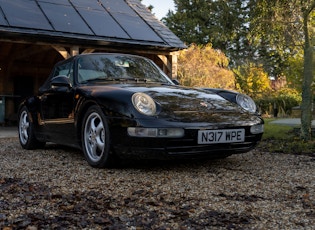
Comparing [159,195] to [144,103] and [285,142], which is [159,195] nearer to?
[144,103]

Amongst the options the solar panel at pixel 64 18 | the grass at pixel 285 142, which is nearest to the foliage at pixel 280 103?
the solar panel at pixel 64 18

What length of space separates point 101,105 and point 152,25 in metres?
8.53

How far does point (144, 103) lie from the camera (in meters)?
3.68

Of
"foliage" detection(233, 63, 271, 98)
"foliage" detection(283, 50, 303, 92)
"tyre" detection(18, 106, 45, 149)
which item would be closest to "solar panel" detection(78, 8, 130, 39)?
"tyre" detection(18, 106, 45, 149)

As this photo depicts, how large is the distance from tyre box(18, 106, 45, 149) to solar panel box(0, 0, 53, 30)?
13.5 feet

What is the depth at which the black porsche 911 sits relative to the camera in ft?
11.7

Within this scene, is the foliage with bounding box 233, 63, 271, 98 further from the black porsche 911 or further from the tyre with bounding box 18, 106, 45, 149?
the black porsche 911

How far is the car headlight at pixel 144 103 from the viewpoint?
3.61 metres

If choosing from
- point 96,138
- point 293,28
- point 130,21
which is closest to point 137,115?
A: point 96,138

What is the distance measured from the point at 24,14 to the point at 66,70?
5.72 m

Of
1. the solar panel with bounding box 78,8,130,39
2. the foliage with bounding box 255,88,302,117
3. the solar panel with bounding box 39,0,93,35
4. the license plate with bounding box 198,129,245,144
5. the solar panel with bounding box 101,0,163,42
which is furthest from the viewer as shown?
the foliage with bounding box 255,88,302,117

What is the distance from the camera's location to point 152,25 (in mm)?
11961

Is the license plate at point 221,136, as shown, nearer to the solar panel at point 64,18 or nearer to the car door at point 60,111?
the car door at point 60,111

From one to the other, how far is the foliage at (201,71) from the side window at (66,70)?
1251 cm
